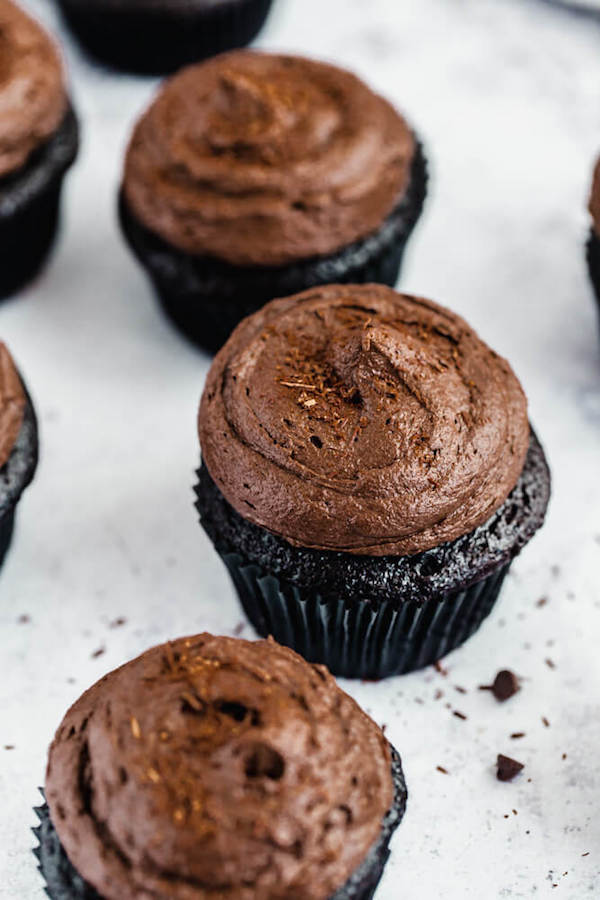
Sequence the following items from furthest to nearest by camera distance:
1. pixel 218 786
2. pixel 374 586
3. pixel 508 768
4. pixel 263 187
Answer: pixel 263 187, pixel 508 768, pixel 374 586, pixel 218 786

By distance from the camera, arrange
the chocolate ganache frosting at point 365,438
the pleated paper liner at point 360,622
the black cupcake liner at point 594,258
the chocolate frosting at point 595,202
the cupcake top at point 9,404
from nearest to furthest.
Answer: the chocolate ganache frosting at point 365,438 → the pleated paper liner at point 360,622 → the cupcake top at point 9,404 → the chocolate frosting at point 595,202 → the black cupcake liner at point 594,258

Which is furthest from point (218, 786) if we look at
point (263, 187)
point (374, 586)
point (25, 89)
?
point (25, 89)

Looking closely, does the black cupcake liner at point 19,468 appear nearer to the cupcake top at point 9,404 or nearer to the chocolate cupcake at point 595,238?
the cupcake top at point 9,404

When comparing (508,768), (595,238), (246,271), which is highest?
(595,238)

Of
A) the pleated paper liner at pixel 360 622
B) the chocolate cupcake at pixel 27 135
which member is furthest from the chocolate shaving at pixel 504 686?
the chocolate cupcake at pixel 27 135

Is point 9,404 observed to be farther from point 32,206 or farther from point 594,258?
point 594,258

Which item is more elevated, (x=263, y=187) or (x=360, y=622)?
(x=263, y=187)

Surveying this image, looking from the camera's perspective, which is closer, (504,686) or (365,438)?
(365,438)
